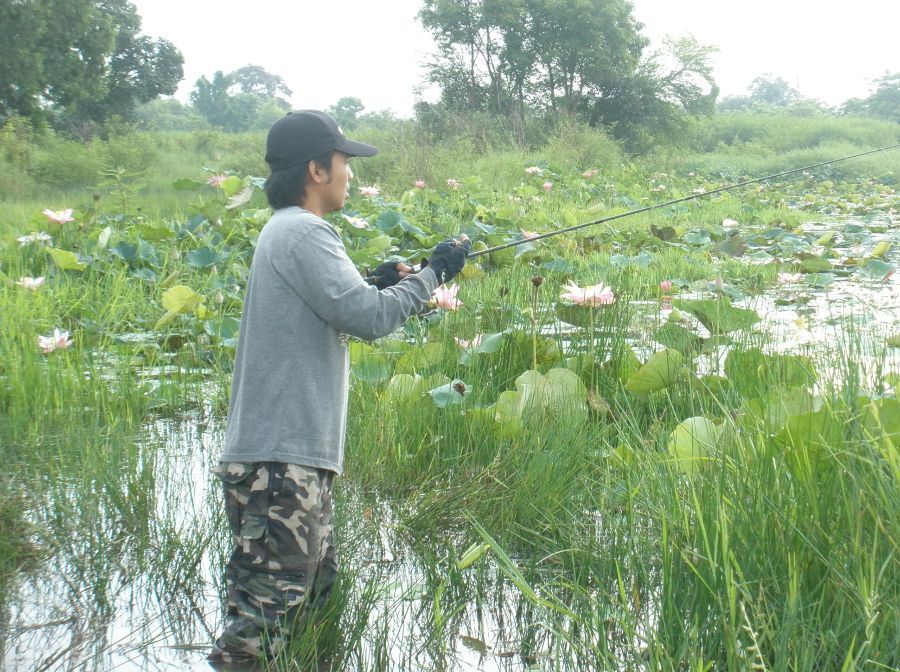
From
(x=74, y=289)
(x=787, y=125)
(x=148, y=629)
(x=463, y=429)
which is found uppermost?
(x=787, y=125)

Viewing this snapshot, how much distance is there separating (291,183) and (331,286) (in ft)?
0.97

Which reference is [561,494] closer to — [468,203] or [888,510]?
[888,510]

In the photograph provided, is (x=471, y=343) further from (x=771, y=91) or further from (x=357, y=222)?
(x=771, y=91)

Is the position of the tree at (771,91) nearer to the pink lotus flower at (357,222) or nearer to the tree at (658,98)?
the tree at (658,98)

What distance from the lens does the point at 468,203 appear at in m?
8.12

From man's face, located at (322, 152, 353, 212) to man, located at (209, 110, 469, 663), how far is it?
0.10 meters

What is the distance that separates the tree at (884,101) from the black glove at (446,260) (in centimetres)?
4380

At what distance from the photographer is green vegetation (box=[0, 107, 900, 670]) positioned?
162cm

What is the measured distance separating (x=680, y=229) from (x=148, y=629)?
6183 millimetres

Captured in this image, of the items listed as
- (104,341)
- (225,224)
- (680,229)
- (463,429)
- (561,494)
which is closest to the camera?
(561,494)

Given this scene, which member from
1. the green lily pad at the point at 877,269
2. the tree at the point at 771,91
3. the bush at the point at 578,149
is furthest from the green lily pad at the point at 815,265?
the tree at the point at 771,91

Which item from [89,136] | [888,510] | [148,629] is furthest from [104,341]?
[89,136]

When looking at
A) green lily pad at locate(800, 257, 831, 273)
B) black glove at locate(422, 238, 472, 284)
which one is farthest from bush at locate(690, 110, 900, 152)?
black glove at locate(422, 238, 472, 284)

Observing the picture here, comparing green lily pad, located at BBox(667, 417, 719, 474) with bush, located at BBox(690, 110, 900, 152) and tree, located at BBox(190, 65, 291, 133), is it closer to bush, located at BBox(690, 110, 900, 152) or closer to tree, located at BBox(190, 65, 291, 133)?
bush, located at BBox(690, 110, 900, 152)
